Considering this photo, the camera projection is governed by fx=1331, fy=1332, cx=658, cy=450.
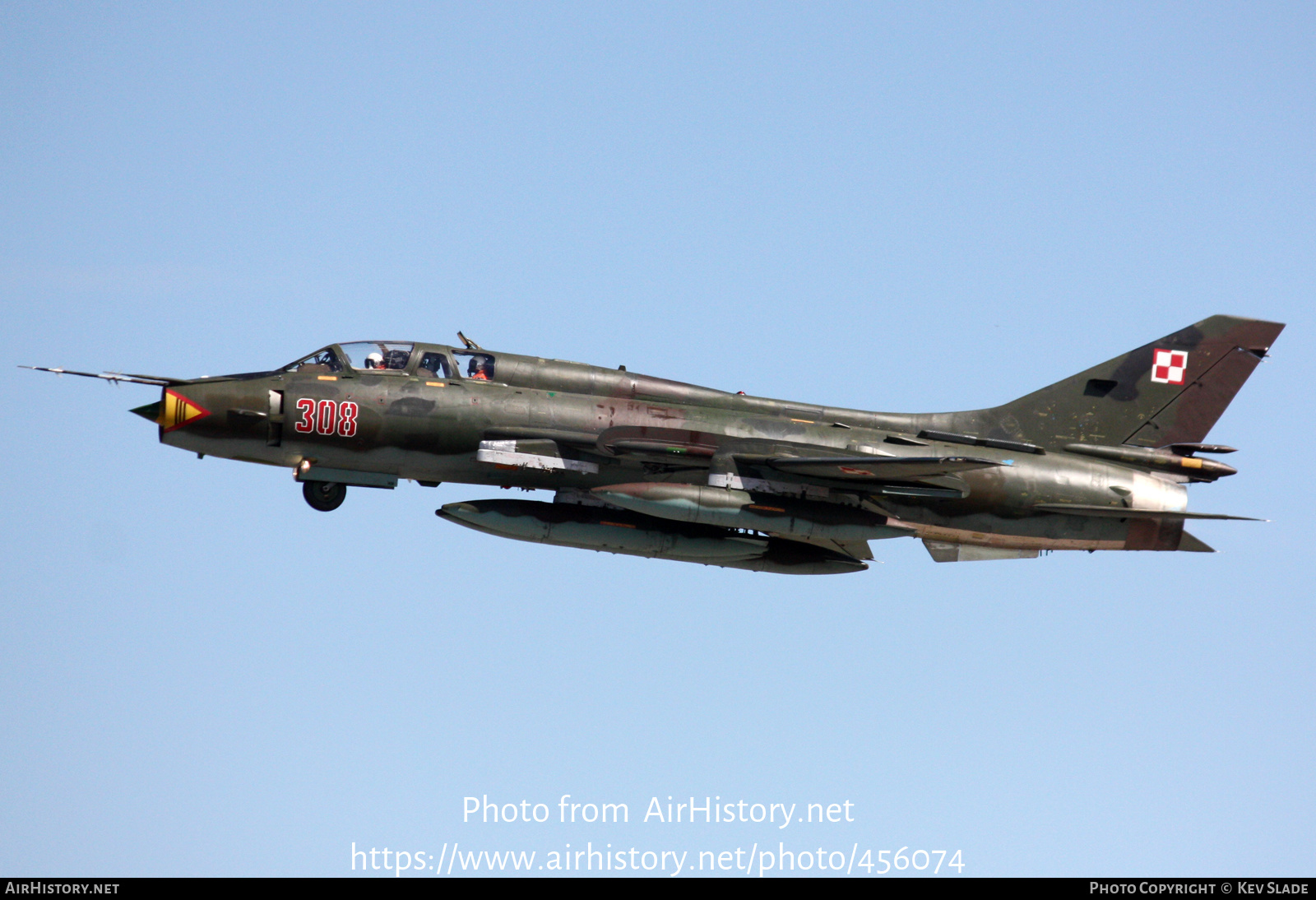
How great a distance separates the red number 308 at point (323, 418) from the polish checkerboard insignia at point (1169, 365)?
45.2ft

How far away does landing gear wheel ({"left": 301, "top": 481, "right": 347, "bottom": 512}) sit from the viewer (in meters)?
20.4

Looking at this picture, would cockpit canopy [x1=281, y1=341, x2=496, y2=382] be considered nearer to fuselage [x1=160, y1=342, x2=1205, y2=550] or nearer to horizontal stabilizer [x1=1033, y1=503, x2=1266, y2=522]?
fuselage [x1=160, y1=342, x2=1205, y2=550]

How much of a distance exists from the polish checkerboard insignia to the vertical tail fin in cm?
1

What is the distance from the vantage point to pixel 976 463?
19078mm

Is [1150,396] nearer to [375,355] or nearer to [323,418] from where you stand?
[375,355]

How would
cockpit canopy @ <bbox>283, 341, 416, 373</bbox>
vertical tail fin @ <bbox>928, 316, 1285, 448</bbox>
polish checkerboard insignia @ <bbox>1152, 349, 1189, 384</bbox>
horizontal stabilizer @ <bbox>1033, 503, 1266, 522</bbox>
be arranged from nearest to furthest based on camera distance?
cockpit canopy @ <bbox>283, 341, 416, 373</bbox>, horizontal stabilizer @ <bbox>1033, 503, 1266, 522</bbox>, vertical tail fin @ <bbox>928, 316, 1285, 448</bbox>, polish checkerboard insignia @ <bbox>1152, 349, 1189, 384</bbox>

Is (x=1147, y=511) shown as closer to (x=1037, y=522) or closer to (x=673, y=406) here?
(x=1037, y=522)

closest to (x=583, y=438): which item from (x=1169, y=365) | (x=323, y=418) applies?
(x=323, y=418)

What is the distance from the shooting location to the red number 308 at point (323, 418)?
19.5m

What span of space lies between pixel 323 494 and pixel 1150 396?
14115 millimetres

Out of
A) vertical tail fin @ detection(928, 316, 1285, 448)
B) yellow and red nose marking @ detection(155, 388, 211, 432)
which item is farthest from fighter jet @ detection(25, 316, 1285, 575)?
vertical tail fin @ detection(928, 316, 1285, 448)

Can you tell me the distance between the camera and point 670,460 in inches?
788
